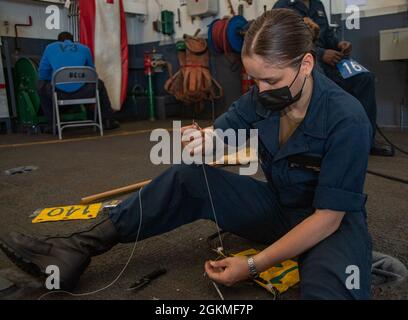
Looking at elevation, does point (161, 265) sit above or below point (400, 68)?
below

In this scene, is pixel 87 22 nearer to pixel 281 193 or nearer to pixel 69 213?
pixel 69 213

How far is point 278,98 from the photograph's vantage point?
0.92 metres

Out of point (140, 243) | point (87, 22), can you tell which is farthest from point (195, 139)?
point (87, 22)

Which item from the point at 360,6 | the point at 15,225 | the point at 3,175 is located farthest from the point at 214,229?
Answer: the point at 360,6

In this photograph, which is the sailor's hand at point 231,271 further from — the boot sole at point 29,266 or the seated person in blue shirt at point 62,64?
the seated person in blue shirt at point 62,64

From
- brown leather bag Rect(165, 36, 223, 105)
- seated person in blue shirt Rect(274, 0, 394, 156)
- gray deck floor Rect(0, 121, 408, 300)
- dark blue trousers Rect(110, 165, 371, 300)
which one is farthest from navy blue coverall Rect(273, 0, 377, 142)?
brown leather bag Rect(165, 36, 223, 105)

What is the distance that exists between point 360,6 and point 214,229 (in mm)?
3095

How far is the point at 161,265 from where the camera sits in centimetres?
119

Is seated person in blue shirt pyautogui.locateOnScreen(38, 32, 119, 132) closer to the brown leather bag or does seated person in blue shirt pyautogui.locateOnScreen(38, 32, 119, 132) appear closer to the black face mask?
the brown leather bag

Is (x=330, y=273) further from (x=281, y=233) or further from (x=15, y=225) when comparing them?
(x=15, y=225)

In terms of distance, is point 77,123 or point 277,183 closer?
point 277,183

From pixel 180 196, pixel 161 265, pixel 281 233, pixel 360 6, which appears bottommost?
pixel 161 265

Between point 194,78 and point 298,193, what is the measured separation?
3.98 metres

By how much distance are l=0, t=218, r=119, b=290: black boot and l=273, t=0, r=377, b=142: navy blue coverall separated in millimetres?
1966
